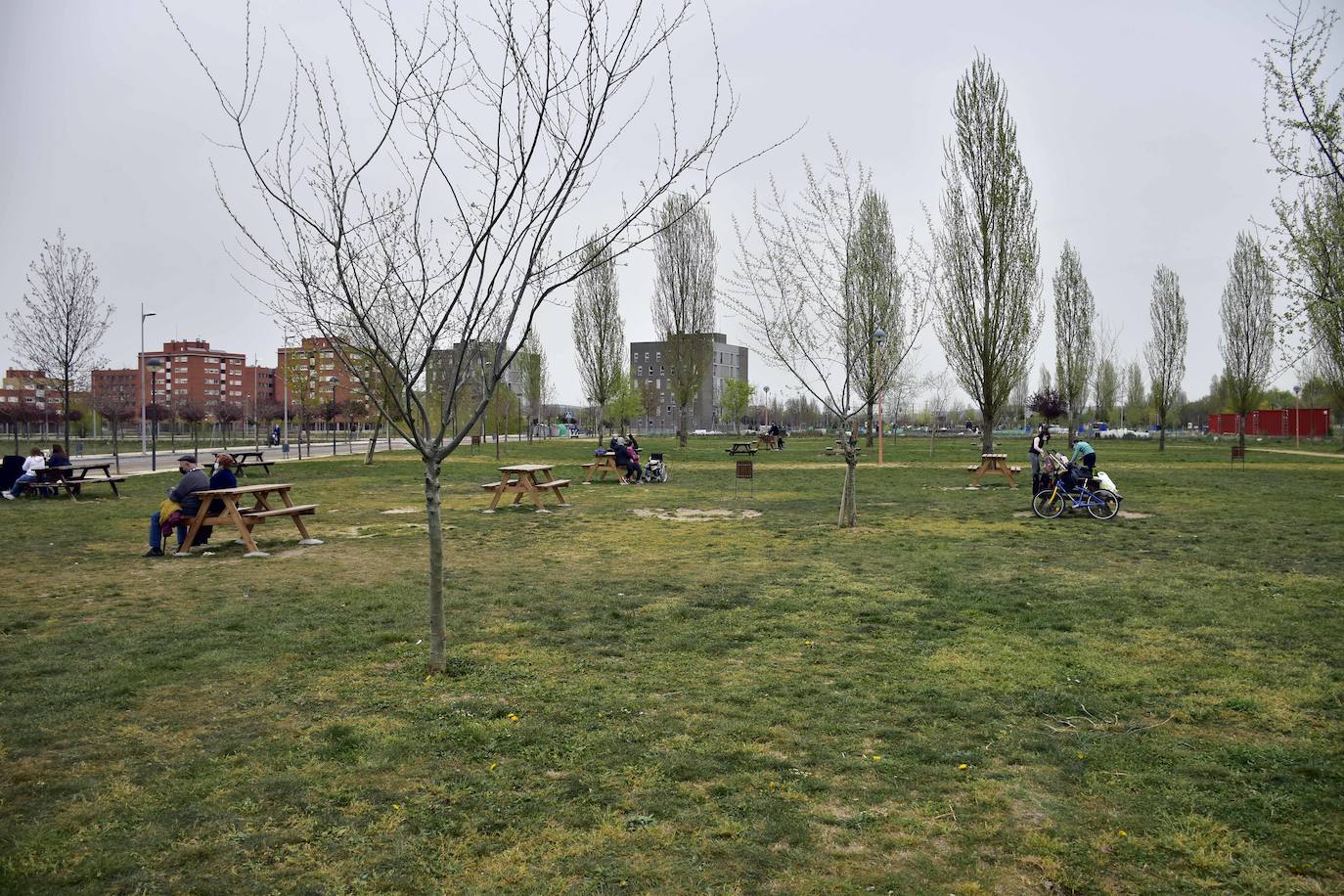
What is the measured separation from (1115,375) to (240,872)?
79361mm

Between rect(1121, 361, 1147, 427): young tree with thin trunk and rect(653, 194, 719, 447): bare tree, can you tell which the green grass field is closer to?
rect(653, 194, 719, 447): bare tree

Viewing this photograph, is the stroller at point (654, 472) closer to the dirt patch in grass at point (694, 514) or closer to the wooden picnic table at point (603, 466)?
the wooden picnic table at point (603, 466)

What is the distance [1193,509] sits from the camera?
15.0 metres

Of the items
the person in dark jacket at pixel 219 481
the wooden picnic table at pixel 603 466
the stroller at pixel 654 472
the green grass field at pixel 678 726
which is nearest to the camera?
the green grass field at pixel 678 726

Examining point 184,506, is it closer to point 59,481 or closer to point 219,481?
point 219,481

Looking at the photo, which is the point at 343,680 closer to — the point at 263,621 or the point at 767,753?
the point at 263,621

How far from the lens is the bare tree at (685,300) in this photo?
4612 centimetres

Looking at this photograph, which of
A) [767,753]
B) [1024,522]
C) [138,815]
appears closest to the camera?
[138,815]

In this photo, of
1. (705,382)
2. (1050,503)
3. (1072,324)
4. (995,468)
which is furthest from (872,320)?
(705,382)

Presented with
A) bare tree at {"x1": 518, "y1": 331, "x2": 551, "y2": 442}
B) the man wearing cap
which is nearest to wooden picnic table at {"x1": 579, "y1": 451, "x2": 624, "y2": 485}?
the man wearing cap

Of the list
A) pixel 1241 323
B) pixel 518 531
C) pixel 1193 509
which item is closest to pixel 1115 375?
pixel 1241 323

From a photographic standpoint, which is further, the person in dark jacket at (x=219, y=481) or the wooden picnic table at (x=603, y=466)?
the wooden picnic table at (x=603, y=466)

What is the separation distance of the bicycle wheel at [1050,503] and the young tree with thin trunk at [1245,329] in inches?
1473

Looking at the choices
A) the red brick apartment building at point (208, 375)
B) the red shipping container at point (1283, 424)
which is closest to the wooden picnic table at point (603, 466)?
the red shipping container at point (1283, 424)
